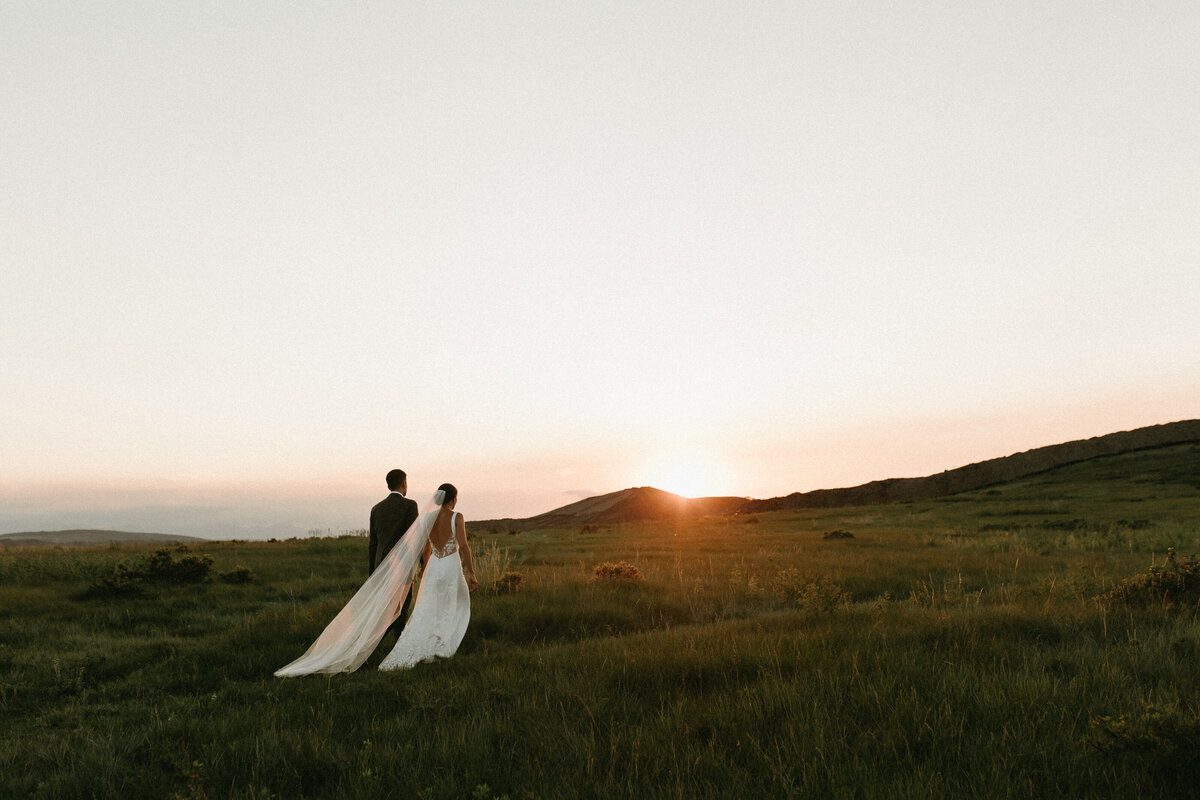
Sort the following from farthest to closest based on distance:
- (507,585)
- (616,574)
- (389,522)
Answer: (616,574)
(507,585)
(389,522)

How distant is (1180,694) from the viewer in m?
4.70

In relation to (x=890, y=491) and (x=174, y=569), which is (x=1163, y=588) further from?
(x=890, y=491)

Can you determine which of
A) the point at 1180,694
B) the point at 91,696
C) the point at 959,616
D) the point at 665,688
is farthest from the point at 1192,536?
the point at 91,696

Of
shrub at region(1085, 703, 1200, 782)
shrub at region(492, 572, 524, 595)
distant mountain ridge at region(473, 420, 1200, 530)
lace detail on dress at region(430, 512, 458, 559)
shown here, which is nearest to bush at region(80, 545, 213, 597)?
shrub at region(492, 572, 524, 595)

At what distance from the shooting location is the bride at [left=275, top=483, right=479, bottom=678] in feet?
26.7

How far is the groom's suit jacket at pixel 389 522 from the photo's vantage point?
9.79 meters

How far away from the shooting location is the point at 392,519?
9797mm

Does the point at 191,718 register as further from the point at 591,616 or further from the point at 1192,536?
the point at 1192,536

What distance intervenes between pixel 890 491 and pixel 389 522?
65787 millimetres

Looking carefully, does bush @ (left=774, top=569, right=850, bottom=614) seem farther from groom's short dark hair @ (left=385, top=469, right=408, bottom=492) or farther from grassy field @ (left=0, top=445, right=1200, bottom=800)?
groom's short dark hair @ (left=385, top=469, right=408, bottom=492)

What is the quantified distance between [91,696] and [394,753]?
18.1 feet

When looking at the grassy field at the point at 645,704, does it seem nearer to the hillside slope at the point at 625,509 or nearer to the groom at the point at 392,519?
the groom at the point at 392,519

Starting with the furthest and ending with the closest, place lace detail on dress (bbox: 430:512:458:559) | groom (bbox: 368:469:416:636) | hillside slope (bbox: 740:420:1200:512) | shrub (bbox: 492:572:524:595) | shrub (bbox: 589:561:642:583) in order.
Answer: hillside slope (bbox: 740:420:1200:512), shrub (bbox: 589:561:642:583), shrub (bbox: 492:572:524:595), groom (bbox: 368:469:416:636), lace detail on dress (bbox: 430:512:458:559)

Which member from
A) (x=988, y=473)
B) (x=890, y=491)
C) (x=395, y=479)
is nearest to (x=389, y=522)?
(x=395, y=479)
